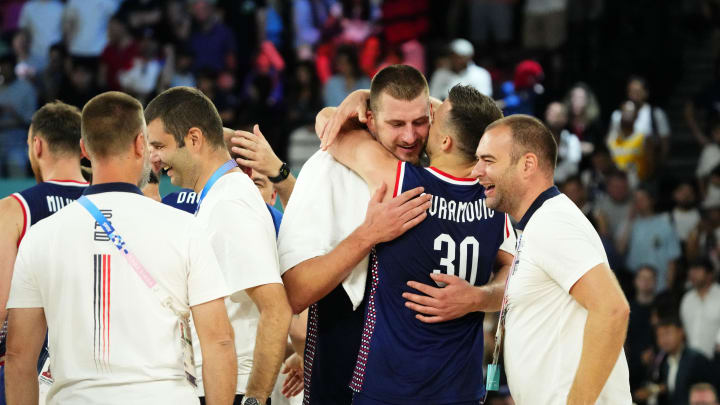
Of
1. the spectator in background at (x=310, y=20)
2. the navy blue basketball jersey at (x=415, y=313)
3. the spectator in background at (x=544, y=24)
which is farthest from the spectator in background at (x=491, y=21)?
the navy blue basketball jersey at (x=415, y=313)

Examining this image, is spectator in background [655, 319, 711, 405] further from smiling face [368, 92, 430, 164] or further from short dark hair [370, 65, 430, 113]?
short dark hair [370, 65, 430, 113]

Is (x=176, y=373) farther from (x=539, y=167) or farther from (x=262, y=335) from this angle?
(x=539, y=167)

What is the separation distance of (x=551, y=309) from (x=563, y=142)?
8754 mm

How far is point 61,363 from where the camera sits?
3730 millimetres

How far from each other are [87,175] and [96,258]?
7.75 ft

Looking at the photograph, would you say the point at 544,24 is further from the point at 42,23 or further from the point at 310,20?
the point at 42,23

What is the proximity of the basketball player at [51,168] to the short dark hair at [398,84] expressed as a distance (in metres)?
1.78

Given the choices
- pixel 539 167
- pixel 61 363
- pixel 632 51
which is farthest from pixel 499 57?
pixel 61 363

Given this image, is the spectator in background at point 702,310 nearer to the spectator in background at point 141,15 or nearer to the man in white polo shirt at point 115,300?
the spectator in background at point 141,15

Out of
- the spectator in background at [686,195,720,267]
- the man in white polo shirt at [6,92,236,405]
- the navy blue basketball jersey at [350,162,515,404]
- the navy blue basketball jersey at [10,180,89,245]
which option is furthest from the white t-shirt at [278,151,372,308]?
the spectator in background at [686,195,720,267]

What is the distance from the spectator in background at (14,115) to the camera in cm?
1104

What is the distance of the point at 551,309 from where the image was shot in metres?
4.06

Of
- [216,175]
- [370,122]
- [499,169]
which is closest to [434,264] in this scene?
[499,169]

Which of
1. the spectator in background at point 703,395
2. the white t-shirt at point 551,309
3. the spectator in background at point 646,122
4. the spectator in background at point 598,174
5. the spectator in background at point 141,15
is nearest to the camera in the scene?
the white t-shirt at point 551,309
